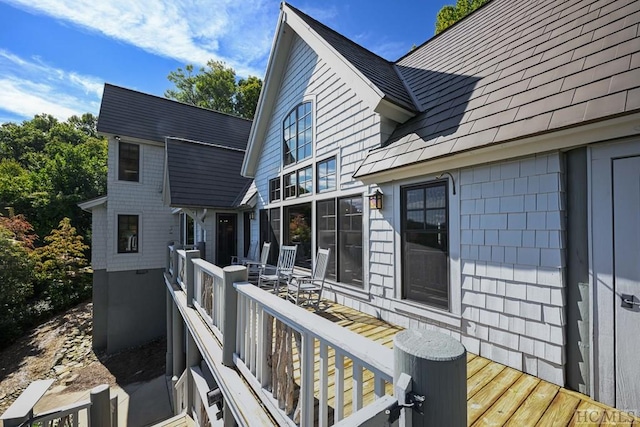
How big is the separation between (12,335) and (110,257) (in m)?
5.65

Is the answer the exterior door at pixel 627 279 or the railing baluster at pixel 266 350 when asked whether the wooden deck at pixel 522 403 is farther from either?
the railing baluster at pixel 266 350

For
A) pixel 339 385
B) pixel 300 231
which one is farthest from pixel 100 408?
pixel 339 385

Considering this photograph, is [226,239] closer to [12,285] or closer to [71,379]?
[71,379]

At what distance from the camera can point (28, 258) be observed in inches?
476

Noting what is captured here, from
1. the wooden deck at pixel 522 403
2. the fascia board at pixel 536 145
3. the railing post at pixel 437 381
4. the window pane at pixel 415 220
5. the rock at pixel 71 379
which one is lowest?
the rock at pixel 71 379

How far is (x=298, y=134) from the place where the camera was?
21.7 feet

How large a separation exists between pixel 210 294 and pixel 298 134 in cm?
435

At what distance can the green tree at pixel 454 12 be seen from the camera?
13719mm

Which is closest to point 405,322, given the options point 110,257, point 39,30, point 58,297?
point 110,257

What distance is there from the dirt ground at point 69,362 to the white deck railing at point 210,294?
6.83 metres

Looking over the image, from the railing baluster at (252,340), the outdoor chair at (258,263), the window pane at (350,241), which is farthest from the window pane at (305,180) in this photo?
the railing baluster at (252,340)

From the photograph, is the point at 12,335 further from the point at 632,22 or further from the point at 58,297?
the point at 632,22

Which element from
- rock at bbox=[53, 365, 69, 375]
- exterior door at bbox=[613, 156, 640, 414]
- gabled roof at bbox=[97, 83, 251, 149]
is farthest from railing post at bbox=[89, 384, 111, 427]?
gabled roof at bbox=[97, 83, 251, 149]

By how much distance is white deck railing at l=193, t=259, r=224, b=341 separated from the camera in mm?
3143
